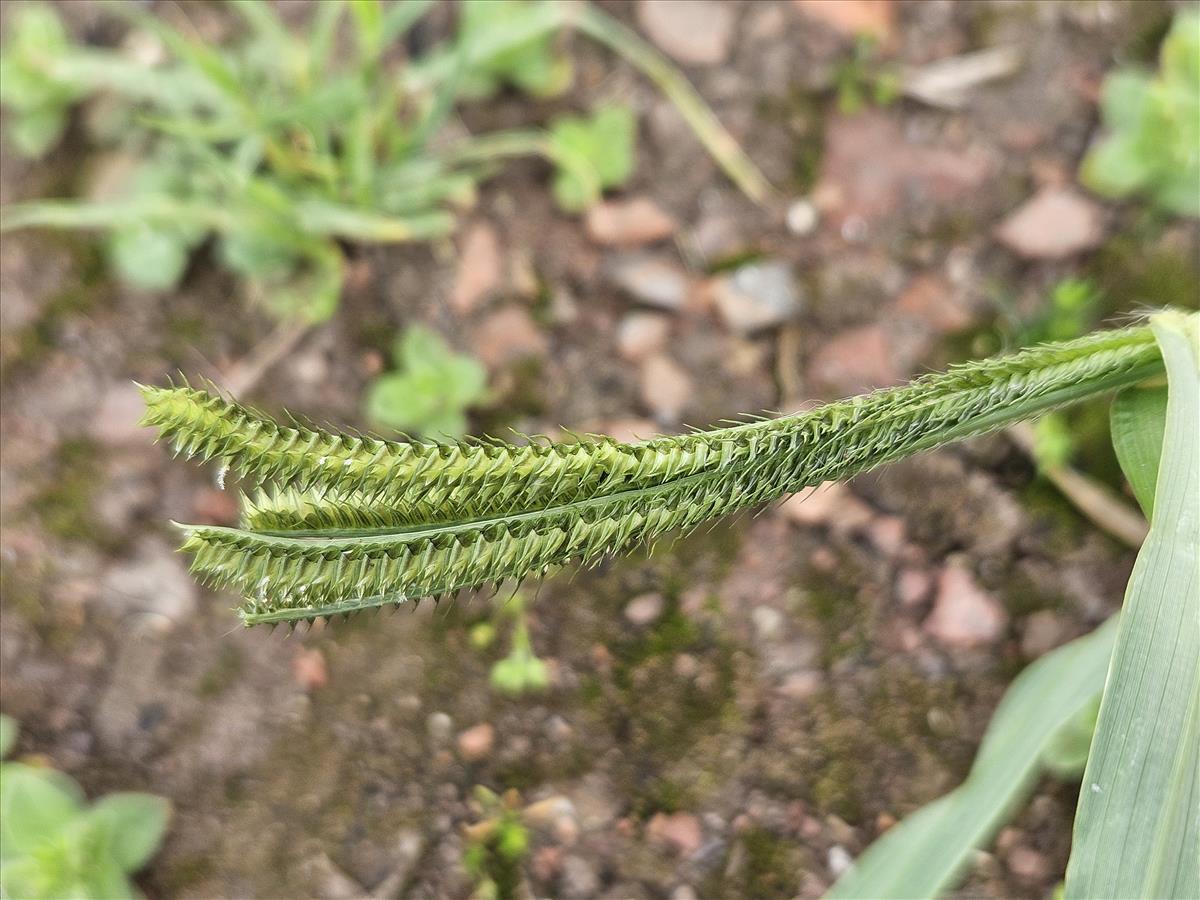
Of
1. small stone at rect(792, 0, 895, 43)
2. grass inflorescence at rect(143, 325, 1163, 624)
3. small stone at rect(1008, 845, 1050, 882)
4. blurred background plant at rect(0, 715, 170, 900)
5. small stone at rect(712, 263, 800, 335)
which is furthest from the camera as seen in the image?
small stone at rect(792, 0, 895, 43)

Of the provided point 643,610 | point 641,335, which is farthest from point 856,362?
point 643,610

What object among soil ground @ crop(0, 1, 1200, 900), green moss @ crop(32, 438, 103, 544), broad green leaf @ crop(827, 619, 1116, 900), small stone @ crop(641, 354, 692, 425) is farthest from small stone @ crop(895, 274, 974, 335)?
green moss @ crop(32, 438, 103, 544)

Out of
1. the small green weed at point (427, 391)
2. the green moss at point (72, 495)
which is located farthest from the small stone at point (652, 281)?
the green moss at point (72, 495)

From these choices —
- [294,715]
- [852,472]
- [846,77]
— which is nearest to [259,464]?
[852,472]

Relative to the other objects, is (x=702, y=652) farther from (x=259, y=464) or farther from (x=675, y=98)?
(x=675, y=98)

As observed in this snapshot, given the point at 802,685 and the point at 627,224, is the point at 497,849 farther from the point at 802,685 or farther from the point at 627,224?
the point at 627,224

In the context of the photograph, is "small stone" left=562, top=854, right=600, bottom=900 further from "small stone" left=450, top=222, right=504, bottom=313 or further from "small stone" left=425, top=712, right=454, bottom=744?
"small stone" left=450, top=222, right=504, bottom=313
